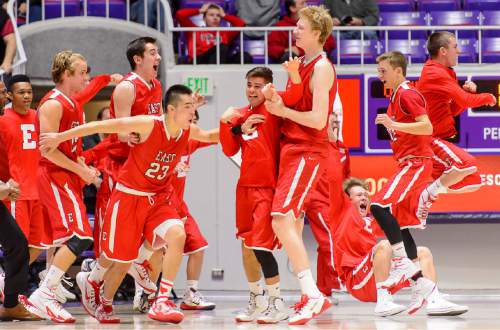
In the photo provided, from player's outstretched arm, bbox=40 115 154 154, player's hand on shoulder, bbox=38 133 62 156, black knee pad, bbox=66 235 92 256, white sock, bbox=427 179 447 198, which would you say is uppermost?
player's outstretched arm, bbox=40 115 154 154

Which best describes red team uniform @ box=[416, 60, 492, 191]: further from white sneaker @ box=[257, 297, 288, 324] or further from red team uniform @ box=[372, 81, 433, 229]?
white sneaker @ box=[257, 297, 288, 324]

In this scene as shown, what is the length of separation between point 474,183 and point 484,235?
2.41 m

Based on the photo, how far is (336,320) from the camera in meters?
7.47

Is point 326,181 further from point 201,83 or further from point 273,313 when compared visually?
point 273,313

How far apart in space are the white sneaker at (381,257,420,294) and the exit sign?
3.44m

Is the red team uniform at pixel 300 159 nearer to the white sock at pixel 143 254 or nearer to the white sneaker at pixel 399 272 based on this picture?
the white sneaker at pixel 399 272

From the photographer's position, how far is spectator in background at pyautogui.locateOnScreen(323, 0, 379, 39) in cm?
1107

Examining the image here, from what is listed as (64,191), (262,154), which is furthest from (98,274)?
(262,154)

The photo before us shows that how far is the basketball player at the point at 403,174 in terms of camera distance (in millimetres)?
7559

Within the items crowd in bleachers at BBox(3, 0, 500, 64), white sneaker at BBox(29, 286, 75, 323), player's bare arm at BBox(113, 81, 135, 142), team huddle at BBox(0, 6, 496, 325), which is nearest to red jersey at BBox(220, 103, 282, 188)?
team huddle at BBox(0, 6, 496, 325)

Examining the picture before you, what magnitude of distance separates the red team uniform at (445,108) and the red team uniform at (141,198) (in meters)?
2.09

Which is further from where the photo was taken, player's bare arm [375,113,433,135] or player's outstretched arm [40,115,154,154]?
player's bare arm [375,113,433,135]

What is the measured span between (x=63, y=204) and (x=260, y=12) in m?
4.42

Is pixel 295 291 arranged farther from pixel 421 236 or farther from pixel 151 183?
pixel 151 183
